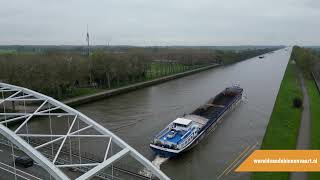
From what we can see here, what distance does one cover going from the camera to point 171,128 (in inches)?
1095

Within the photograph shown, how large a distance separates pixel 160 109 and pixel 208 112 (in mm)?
8041

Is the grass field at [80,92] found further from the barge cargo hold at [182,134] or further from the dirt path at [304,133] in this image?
the dirt path at [304,133]

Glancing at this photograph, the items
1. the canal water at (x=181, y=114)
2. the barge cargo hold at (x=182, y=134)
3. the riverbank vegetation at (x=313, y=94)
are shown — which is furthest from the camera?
the riverbank vegetation at (x=313, y=94)

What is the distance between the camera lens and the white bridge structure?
37.2ft

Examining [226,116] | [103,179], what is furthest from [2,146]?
[226,116]

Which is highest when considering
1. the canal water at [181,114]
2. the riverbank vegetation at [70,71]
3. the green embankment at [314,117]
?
the riverbank vegetation at [70,71]

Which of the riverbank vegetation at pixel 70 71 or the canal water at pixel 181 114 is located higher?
the riverbank vegetation at pixel 70 71

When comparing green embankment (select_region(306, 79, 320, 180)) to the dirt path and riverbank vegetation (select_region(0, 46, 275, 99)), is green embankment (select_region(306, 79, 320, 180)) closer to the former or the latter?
the dirt path

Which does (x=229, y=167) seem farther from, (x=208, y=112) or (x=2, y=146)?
(x=2, y=146)

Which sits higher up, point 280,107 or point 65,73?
point 65,73

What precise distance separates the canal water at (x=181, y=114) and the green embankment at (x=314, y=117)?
4.59 meters

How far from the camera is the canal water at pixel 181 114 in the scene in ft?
76.7

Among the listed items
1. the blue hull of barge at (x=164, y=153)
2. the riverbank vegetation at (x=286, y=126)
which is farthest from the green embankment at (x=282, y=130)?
the blue hull of barge at (x=164, y=153)

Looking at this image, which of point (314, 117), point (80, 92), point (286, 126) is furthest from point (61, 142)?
point (314, 117)
